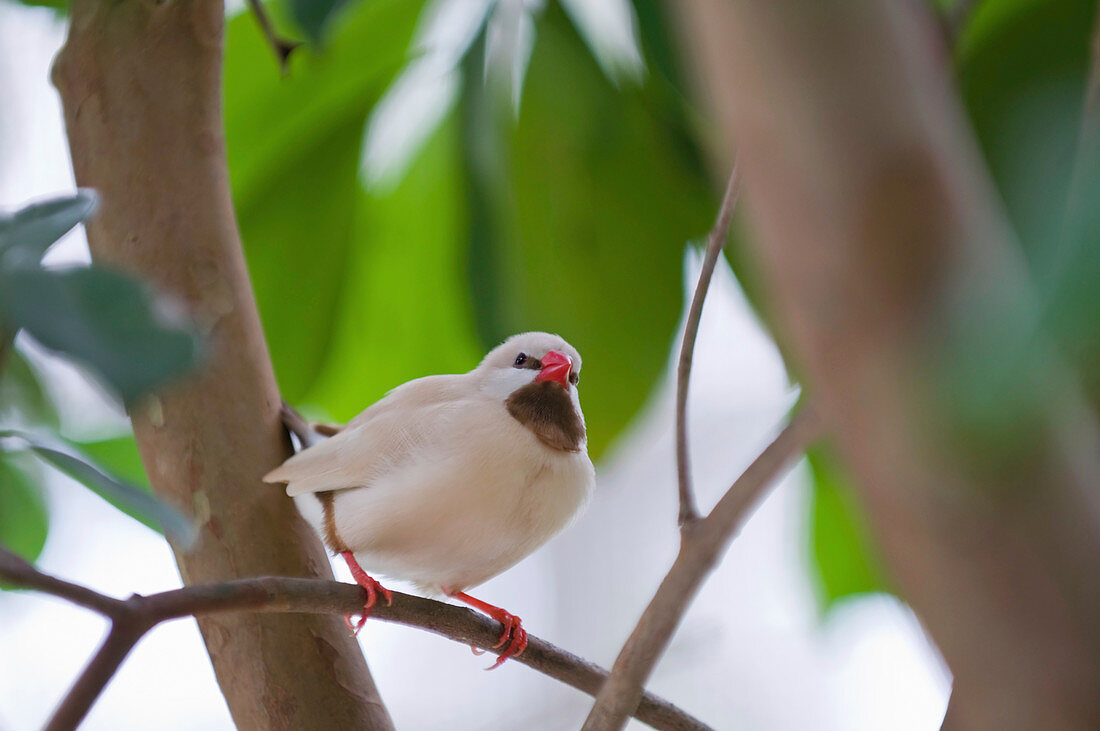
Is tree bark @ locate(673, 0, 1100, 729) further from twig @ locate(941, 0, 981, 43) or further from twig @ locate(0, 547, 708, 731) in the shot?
twig @ locate(0, 547, 708, 731)

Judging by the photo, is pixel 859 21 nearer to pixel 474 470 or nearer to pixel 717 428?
pixel 474 470

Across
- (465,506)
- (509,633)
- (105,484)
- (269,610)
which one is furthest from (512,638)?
(105,484)

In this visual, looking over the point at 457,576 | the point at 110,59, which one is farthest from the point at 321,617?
the point at 110,59

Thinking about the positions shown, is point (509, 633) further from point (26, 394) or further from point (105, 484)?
point (105, 484)

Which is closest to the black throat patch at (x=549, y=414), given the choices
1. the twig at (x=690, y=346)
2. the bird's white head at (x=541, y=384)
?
the bird's white head at (x=541, y=384)

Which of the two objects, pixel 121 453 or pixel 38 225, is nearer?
pixel 38 225

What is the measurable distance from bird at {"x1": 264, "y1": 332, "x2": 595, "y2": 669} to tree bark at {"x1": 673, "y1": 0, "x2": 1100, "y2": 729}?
2.82 ft

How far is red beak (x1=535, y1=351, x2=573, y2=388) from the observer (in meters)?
1.34

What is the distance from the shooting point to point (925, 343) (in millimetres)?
285

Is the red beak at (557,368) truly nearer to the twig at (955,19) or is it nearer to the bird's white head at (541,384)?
the bird's white head at (541,384)

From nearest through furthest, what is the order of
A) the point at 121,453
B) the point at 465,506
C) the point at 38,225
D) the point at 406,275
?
the point at 38,225
the point at 465,506
the point at 121,453
the point at 406,275

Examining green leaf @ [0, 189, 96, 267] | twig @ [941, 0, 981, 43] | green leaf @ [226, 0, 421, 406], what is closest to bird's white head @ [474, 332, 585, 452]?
green leaf @ [226, 0, 421, 406]

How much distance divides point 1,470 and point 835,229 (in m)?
0.72

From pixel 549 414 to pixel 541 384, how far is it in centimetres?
5
